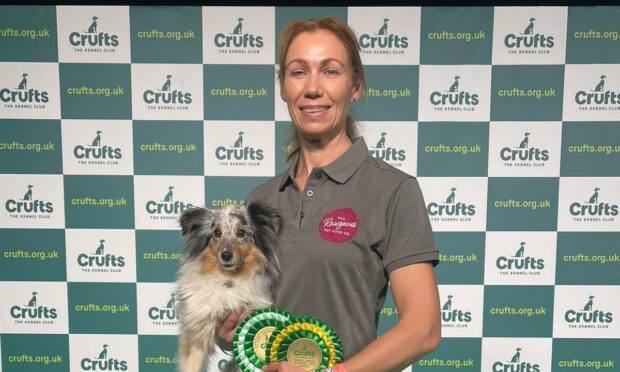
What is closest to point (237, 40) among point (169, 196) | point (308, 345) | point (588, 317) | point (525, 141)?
point (169, 196)

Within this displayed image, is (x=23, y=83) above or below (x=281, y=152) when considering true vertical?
above

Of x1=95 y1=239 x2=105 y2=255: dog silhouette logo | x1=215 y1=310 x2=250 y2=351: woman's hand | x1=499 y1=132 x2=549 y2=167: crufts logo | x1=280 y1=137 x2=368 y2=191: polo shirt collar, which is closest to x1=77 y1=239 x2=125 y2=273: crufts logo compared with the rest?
x1=95 y1=239 x2=105 y2=255: dog silhouette logo

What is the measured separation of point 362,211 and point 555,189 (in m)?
1.96

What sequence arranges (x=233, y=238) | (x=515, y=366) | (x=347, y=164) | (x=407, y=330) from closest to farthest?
(x=407, y=330) < (x=347, y=164) < (x=233, y=238) < (x=515, y=366)

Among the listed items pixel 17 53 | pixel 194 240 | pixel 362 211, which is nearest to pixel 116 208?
pixel 17 53

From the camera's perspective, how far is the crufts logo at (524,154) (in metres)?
2.60

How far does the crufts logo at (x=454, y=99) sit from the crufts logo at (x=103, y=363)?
2.55 m

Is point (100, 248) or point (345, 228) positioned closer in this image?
point (345, 228)

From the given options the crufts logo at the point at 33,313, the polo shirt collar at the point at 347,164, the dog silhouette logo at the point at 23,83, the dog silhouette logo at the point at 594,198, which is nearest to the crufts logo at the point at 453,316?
the dog silhouette logo at the point at 594,198

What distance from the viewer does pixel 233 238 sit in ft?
4.56

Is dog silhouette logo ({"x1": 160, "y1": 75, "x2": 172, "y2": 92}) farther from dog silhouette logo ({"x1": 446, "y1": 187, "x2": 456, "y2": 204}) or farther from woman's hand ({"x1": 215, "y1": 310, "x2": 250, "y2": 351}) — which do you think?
dog silhouette logo ({"x1": 446, "y1": 187, "x2": 456, "y2": 204})

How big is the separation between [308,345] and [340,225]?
1.08 ft

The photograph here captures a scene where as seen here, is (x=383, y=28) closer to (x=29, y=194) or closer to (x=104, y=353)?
(x=29, y=194)

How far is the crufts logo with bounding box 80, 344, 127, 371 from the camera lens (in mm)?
2756
